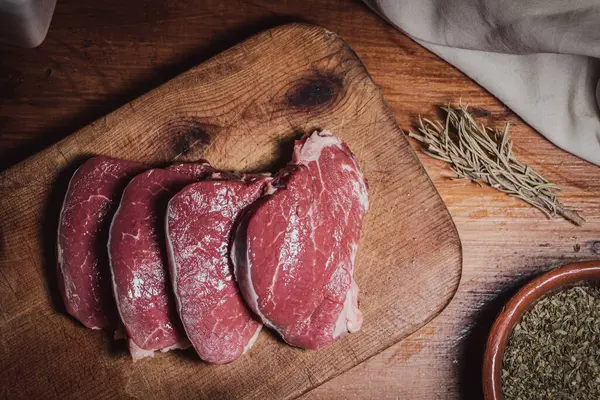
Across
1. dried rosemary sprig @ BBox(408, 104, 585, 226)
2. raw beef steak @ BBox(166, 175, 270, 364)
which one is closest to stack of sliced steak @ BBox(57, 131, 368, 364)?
raw beef steak @ BBox(166, 175, 270, 364)

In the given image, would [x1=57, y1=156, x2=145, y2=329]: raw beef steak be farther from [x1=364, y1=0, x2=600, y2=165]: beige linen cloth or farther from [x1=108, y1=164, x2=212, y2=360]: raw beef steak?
[x1=364, y1=0, x2=600, y2=165]: beige linen cloth

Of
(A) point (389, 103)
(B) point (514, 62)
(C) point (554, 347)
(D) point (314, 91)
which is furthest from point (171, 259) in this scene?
(B) point (514, 62)

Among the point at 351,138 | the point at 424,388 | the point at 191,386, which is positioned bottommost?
the point at 424,388

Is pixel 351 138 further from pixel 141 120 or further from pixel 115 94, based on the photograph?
pixel 115 94

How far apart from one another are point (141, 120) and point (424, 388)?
2028mm

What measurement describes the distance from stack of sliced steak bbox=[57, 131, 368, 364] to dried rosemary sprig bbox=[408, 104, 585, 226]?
534mm

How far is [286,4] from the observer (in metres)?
3.43

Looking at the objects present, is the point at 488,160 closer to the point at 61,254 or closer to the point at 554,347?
the point at 554,347

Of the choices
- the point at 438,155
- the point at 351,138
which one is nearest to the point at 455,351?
the point at 438,155

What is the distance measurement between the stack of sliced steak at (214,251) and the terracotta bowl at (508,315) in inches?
24.7

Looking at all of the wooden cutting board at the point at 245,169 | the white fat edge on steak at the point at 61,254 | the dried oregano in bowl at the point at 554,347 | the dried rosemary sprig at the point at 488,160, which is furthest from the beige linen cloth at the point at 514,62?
the white fat edge on steak at the point at 61,254

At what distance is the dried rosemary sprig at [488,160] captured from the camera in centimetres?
316

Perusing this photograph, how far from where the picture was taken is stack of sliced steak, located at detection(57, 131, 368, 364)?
2.66 m

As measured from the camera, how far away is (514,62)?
3.25 meters
